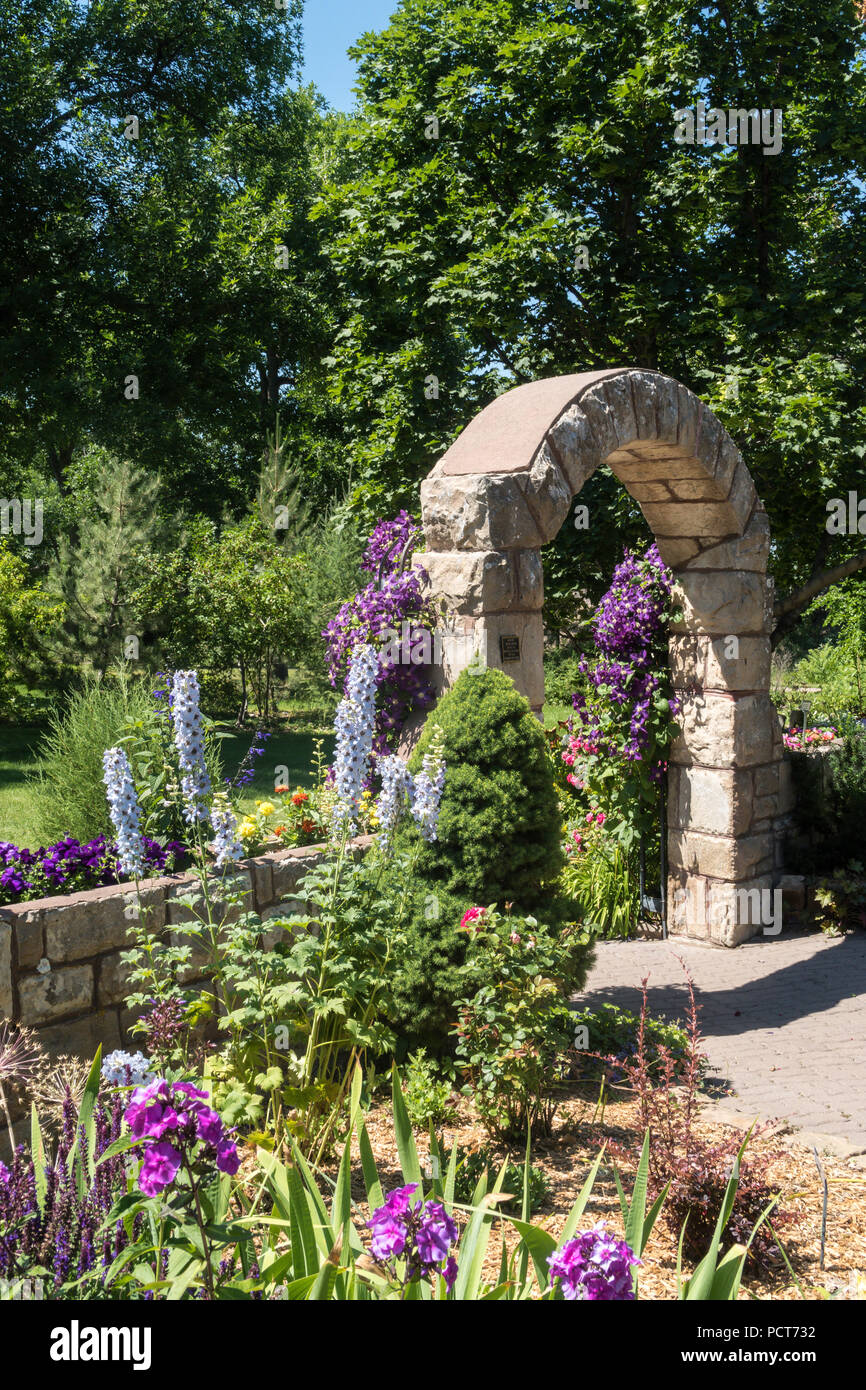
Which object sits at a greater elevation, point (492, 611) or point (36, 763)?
point (492, 611)

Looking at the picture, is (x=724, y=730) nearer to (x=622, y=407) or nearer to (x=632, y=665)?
(x=632, y=665)

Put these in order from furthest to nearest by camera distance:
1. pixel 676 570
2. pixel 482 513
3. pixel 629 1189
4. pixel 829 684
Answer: pixel 829 684, pixel 676 570, pixel 482 513, pixel 629 1189

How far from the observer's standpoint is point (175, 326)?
15008mm

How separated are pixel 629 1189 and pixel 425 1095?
0.75 meters

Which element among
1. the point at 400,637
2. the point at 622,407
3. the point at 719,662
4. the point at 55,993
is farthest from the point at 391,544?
the point at 55,993

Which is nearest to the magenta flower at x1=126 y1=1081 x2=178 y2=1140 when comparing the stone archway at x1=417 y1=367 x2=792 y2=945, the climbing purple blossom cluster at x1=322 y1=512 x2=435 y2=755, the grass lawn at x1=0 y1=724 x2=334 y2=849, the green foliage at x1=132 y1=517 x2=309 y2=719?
the stone archway at x1=417 y1=367 x2=792 y2=945

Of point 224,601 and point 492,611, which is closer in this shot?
point 492,611

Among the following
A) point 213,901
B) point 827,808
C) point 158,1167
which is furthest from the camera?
point 827,808

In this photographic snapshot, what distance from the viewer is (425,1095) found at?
3576mm

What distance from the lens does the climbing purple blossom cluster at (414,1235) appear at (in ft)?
5.13

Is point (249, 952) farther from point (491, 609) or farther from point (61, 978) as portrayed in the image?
point (491, 609)

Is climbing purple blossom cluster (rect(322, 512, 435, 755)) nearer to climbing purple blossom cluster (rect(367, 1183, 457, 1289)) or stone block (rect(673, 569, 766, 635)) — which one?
stone block (rect(673, 569, 766, 635))

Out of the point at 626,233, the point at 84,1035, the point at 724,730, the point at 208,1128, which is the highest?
the point at 626,233
